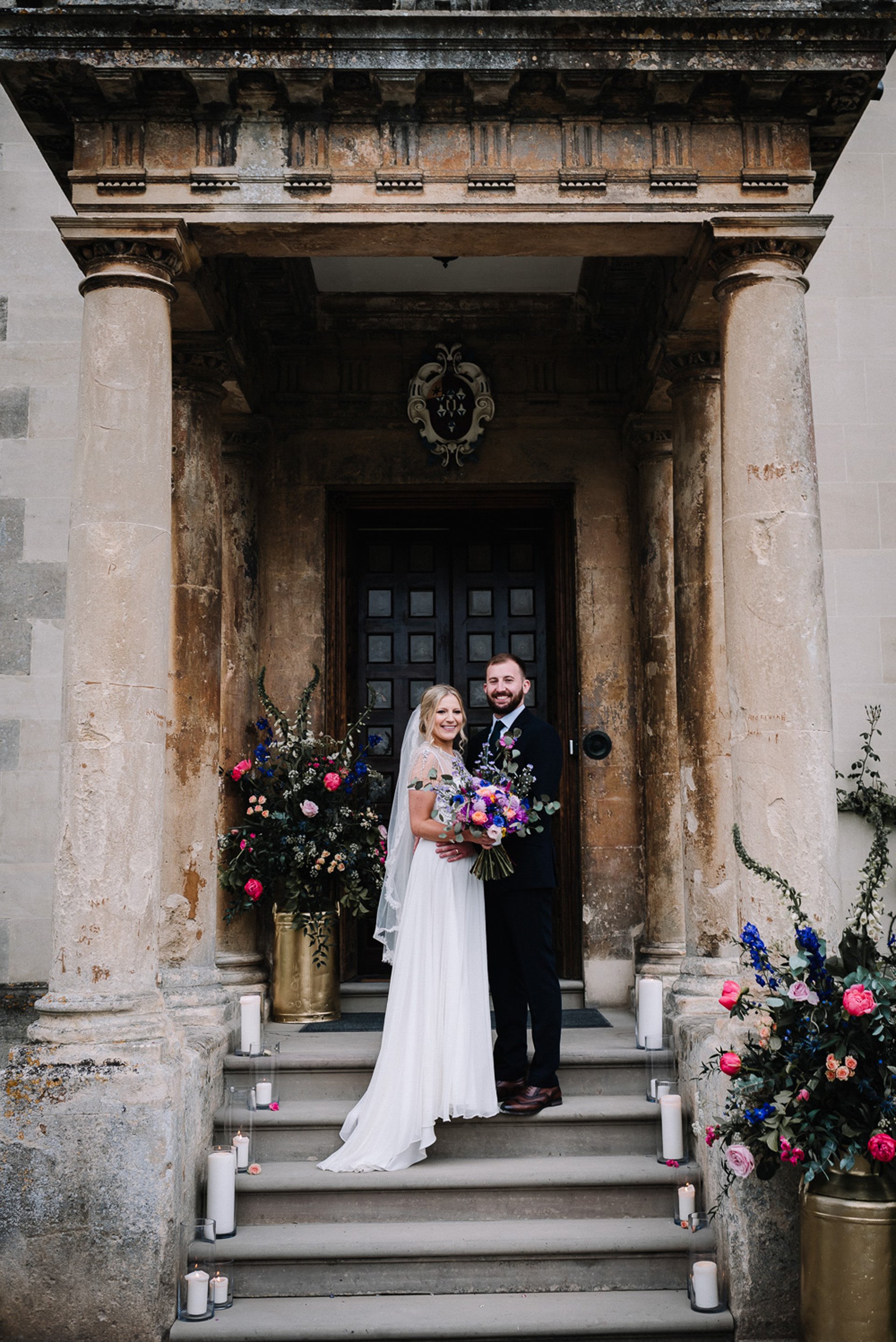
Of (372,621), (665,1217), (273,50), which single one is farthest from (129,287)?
(665,1217)

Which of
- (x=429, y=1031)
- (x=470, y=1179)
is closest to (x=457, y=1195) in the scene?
(x=470, y=1179)

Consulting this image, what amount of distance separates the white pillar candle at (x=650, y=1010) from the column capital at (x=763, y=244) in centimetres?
330

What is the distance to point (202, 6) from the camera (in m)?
4.95

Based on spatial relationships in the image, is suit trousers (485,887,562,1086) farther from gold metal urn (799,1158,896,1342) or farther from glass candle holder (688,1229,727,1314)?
gold metal urn (799,1158,896,1342)

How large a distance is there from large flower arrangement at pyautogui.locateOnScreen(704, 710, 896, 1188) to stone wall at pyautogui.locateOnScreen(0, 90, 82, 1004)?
4622 mm

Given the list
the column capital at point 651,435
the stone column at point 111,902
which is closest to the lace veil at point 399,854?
the stone column at point 111,902

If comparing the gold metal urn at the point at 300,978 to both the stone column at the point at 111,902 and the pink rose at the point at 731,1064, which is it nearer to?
the stone column at the point at 111,902

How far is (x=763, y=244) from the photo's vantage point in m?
5.30

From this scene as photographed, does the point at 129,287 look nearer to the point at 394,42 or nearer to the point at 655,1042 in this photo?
the point at 394,42

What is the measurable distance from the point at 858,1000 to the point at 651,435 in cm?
431

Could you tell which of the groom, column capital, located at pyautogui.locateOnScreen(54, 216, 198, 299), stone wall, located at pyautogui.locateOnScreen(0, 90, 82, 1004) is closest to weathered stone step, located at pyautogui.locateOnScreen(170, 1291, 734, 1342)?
the groom

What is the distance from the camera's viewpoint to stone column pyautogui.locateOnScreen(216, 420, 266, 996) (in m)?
6.97

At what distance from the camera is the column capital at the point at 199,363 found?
6.36 m

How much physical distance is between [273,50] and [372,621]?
385cm
